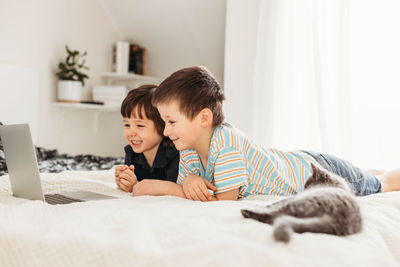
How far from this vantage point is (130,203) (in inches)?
39.5

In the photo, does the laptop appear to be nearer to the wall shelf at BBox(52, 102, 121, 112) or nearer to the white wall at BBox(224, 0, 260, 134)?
the white wall at BBox(224, 0, 260, 134)

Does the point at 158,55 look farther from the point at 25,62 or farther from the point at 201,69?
the point at 201,69

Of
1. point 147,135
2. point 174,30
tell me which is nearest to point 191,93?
point 147,135

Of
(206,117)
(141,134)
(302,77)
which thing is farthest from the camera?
(302,77)

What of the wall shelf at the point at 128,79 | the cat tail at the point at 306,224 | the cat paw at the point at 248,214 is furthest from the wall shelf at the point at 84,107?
the cat tail at the point at 306,224

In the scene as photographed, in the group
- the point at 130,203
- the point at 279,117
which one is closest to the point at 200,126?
the point at 130,203

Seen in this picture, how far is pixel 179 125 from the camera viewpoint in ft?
4.08

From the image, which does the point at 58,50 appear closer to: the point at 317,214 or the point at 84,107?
the point at 84,107

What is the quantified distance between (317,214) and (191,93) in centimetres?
63

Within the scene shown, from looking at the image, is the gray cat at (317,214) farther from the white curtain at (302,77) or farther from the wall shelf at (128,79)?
the wall shelf at (128,79)

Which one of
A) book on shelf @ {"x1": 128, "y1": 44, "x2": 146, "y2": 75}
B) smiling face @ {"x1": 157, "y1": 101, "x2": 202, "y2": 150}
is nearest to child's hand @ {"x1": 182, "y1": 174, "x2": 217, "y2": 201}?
smiling face @ {"x1": 157, "y1": 101, "x2": 202, "y2": 150}

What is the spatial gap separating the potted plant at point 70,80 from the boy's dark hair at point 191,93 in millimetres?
2181

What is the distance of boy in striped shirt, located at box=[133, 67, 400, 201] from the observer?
1.18 meters

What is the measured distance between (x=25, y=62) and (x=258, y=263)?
9.58 feet
